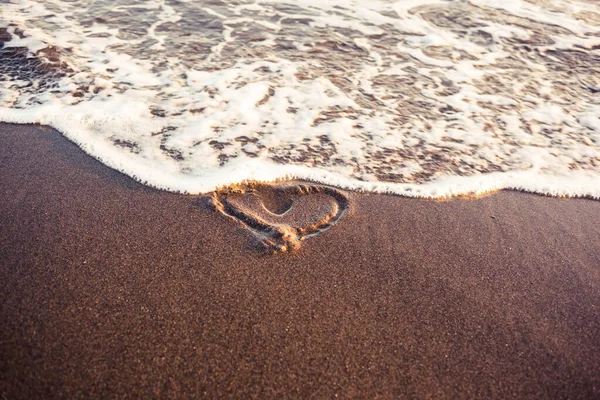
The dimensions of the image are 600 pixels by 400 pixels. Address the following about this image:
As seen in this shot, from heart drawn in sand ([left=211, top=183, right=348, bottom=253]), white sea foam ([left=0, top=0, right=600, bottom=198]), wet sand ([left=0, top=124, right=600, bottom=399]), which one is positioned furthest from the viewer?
white sea foam ([left=0, top=0, right=600, bottom=198])

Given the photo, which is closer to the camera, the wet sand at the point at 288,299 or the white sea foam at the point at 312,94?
the wet sand at the point at 288,299

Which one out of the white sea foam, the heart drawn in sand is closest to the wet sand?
the heart drawn in sand

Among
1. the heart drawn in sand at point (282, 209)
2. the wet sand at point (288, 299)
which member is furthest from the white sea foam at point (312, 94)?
the wet sand at point (288, 299)

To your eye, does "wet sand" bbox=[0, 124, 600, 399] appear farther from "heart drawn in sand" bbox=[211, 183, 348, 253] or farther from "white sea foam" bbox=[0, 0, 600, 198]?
"white sea foam" bbox=[0, 0, 600, 198]

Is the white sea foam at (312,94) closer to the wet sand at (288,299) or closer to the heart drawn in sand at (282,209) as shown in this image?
the heart drawn in sand at (282,209)

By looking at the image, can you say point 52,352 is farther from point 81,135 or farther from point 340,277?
point 81,135

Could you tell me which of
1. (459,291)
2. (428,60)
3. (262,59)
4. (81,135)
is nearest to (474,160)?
(459,291)
